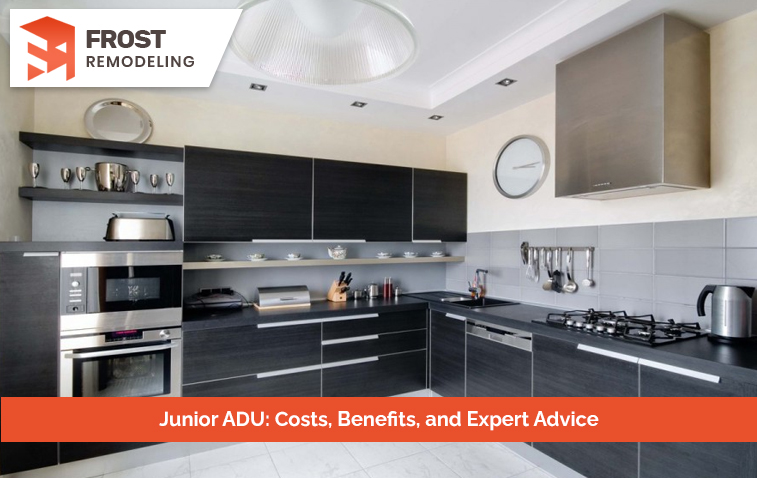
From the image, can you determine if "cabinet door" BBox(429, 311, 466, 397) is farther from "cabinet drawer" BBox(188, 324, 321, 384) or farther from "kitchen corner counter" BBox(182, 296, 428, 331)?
"cabinet drawer" BBox(188, 324, 321, 384)

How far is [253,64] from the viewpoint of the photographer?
1.13 meters

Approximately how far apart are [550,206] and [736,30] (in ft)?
4.31

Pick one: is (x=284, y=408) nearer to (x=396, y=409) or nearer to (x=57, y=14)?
(x=396, y=409)

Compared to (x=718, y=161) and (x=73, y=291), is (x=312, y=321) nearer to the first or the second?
(x=73, y=291)

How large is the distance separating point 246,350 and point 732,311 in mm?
2604

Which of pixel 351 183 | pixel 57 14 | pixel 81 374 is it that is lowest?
pixel 81 374

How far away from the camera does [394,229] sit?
331 centimetres

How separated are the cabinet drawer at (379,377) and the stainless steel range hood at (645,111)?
182cm

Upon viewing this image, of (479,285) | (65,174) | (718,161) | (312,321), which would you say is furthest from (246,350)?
(718,161)

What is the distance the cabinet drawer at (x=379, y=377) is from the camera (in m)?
2.81

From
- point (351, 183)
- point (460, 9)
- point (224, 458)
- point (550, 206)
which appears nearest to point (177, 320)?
point (224, 458)

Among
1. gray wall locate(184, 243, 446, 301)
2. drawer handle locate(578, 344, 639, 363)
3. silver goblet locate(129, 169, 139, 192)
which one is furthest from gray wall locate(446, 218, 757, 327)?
silver goblet locate(129, 169, 139, 192)

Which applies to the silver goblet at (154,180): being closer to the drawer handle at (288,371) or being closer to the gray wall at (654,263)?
the drawer handle at (288,371)

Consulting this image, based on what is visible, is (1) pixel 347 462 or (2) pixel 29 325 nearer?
(2) pixel 29 325
